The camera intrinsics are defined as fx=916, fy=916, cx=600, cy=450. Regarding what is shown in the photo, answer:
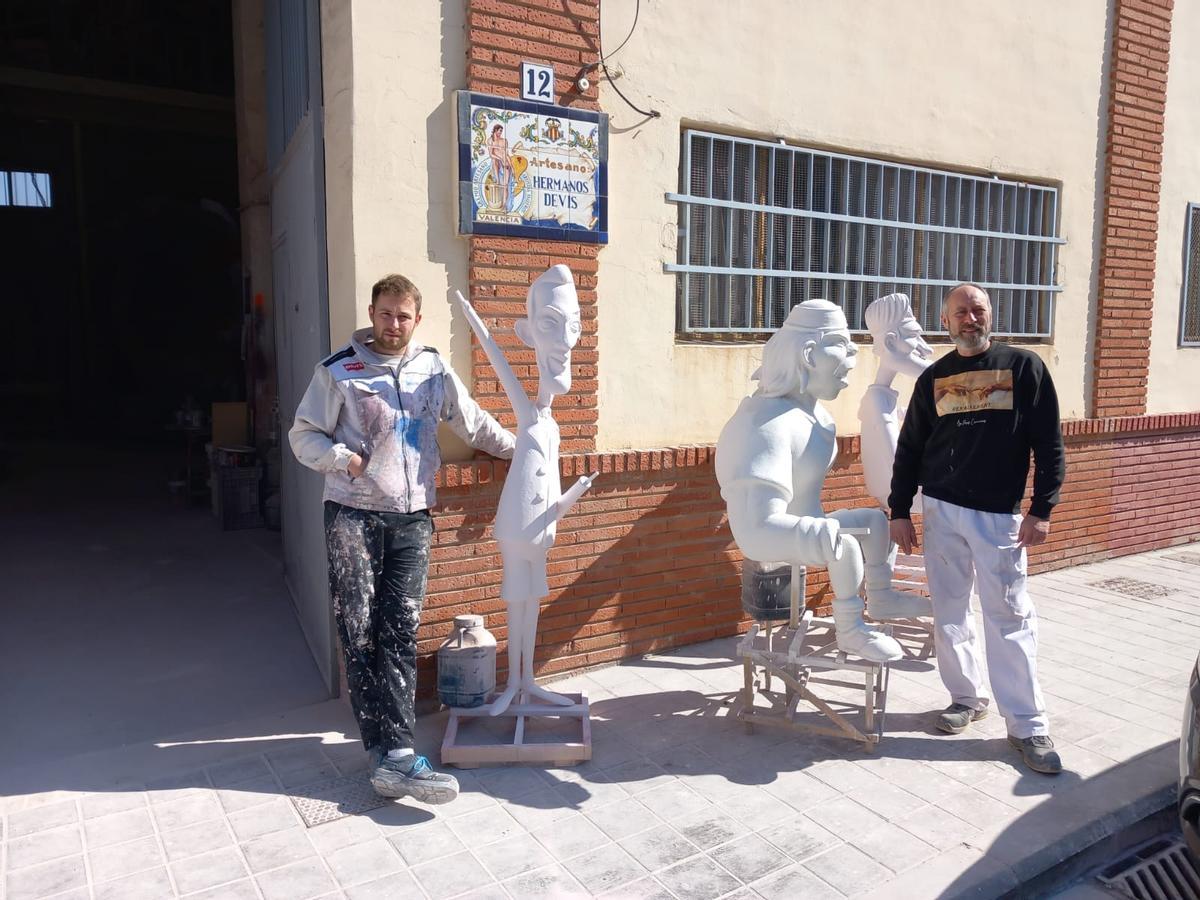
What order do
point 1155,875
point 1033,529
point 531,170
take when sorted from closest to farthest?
point 1155,875 < point 1033,529 < point 531,170

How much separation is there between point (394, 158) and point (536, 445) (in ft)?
4.94

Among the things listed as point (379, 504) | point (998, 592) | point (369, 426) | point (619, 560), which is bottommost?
point (619, 560)

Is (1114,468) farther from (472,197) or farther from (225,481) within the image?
(225,481)

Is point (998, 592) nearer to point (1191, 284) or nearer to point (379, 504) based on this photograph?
point (379, 504)

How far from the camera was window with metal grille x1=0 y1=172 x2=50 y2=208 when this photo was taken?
16547 millimetres

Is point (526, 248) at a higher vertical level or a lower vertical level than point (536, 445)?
higher

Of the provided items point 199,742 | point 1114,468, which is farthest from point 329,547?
point 1114,468

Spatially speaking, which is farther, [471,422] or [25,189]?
[25,189]

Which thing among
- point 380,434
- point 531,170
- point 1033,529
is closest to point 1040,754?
point 1033,529

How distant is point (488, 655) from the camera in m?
4.26

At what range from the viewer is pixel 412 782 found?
3.57 metres

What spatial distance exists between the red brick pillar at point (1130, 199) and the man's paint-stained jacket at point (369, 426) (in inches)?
237

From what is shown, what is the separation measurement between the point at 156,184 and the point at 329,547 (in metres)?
15.8

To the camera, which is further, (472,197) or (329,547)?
(472,197)
